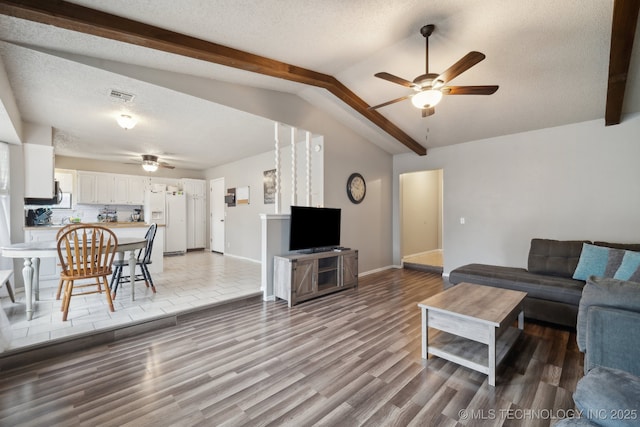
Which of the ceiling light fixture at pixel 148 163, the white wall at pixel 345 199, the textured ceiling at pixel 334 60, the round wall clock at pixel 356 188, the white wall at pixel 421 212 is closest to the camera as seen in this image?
the textured ceiling at pixel 334 60

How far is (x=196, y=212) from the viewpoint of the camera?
27.0 feet

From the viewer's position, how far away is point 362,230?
540 centimetres

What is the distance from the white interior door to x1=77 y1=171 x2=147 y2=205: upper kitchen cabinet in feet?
5.88

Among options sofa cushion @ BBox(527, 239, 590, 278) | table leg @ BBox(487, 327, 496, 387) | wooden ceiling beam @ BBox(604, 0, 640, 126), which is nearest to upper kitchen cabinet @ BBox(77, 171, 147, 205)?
table leg @ BBox(487, 327, 496, 387)

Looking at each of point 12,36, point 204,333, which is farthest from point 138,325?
point 12,36

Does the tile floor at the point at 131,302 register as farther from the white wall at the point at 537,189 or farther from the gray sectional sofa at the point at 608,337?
the white wall at the point at 537,189

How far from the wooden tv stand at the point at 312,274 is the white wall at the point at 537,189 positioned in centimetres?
223

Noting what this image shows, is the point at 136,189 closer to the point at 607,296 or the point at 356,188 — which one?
the point at 356,188

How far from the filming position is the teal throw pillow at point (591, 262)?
9.81ft

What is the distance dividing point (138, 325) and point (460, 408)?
3.00 m

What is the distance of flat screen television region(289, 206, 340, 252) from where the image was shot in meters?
3.91

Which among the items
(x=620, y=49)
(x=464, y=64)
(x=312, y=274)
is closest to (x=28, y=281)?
(x=312, y=274)

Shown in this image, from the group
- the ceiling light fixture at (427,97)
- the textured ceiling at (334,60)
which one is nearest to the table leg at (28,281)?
the textured ceiling at (334,60)

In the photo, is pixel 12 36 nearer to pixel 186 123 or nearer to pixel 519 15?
pixel 186 123
